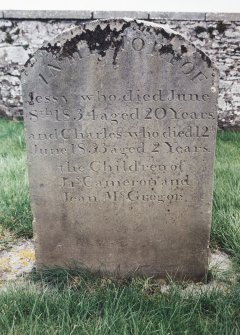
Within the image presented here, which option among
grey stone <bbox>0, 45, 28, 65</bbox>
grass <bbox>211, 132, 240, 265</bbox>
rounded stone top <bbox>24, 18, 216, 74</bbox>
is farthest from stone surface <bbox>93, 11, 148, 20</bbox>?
rounded stone top <bbox>24, 18, 216, 74</bbox>

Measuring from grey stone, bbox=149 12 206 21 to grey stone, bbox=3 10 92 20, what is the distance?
110 centimetres

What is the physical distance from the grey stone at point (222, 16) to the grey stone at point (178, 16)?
3.9 inches

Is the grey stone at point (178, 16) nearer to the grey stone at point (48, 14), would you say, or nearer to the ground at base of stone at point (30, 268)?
the grey stone at point (48, 14)

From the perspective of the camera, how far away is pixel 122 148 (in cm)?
249

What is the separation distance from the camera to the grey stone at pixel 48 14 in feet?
21.1

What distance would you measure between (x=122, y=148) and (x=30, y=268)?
1.18m

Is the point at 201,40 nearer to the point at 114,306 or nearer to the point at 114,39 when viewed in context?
the point at 114,39

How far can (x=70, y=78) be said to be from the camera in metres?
2.35

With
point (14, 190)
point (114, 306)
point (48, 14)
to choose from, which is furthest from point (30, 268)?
point (48, 14)

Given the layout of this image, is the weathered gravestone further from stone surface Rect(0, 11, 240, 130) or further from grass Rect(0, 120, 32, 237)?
stone surface Rect(0, 11, 240, 130)

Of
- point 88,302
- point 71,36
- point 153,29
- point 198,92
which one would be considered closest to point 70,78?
point 71,36

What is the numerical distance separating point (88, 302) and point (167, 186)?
90 cm

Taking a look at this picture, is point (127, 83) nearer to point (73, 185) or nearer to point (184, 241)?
point (73, 185)

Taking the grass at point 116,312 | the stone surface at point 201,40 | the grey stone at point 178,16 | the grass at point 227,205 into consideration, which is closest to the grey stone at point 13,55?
the stone surface at point 201,40
